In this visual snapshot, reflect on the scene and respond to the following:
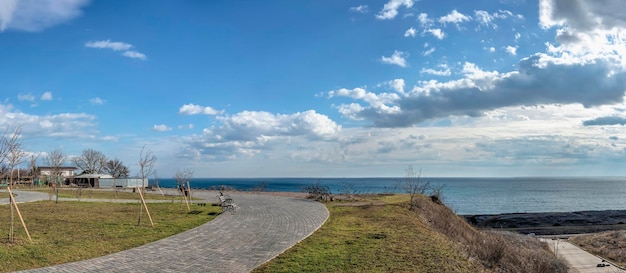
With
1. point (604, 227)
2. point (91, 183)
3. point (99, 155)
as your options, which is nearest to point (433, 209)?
point (604, 227)

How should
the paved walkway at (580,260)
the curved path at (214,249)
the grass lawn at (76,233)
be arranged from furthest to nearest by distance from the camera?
the paved walkway at (580,260)
the grass lawn at (76,233)
the curved path at (214,249)

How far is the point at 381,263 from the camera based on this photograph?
30.9 ft

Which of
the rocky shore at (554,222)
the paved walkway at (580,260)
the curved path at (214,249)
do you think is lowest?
the rocky shore at (554,222)

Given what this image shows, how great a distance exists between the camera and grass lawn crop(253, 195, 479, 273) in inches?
358

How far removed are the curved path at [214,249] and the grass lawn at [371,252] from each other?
1.87ft

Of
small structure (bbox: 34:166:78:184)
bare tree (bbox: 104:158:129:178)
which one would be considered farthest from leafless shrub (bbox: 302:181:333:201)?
bare tree (bbox: 104:158:129:178)

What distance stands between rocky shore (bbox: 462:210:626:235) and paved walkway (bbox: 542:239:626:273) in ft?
43.7

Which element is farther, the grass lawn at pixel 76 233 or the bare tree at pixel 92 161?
the bare tree at pixel 92 161

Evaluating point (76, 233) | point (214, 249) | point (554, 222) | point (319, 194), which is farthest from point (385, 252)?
point (554, 222)

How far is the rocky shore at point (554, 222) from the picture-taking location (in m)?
43.8

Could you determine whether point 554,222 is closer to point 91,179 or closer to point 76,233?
point 76,233

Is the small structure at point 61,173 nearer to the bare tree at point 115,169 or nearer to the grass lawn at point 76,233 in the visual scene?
the bare tree at point 115,169

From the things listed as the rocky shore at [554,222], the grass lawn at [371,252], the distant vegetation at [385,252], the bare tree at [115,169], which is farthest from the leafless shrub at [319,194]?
the bare tree at [115,169]

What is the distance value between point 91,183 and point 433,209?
152 ft
